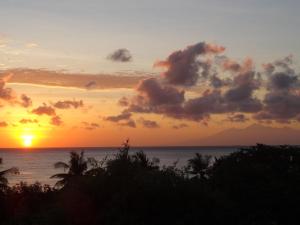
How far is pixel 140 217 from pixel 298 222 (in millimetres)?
10130

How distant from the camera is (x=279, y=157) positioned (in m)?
38.7

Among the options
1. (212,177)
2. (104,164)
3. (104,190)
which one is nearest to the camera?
(104,190)

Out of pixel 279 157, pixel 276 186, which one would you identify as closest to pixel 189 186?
pixel 276 186

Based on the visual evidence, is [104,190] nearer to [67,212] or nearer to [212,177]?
[67,212]

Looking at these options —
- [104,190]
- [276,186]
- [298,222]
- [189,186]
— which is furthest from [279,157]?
[104,190]

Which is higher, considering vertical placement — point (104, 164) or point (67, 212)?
point (104, 164)

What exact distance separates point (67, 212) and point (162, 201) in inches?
180

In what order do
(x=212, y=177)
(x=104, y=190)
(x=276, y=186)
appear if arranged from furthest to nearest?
(x=212, y=177)
(x=276, y=186)
(x=104, y=190)

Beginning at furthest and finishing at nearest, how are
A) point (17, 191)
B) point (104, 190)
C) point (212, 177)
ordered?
point (17, 191) < point (212, 177) < point (104, 190)

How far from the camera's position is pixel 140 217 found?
2684cm

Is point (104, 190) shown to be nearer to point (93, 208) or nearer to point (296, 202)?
point (93, 208)

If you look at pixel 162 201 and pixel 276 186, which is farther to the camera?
pixel 276 186

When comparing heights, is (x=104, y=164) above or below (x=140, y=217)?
above

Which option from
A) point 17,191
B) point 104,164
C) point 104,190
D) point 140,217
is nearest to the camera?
point 140,217
